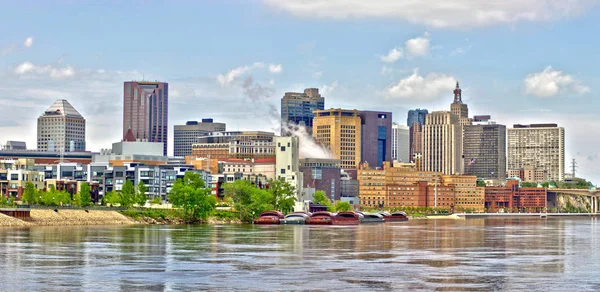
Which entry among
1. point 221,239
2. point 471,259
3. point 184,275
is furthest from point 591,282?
point 221,239

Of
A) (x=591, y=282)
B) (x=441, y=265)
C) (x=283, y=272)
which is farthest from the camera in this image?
Answer: (x=441, y=265)

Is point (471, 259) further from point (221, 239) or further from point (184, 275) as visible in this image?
point (221, 239)

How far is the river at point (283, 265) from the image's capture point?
81812mm

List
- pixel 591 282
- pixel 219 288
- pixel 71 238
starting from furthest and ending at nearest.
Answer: pixel 71 238, pixel 591 282, pixel 219 288

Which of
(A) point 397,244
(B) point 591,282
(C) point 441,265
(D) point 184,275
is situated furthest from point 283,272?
(A) point 397,244

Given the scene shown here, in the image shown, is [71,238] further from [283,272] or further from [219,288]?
[219,288]

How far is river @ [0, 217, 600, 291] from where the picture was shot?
81.8m

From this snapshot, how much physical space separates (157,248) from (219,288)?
43792 mm

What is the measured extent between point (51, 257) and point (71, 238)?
124ft

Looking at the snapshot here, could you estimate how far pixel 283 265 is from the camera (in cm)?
9944

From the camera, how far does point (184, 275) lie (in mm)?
88312

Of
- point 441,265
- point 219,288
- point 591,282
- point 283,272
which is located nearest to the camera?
→ point 219,288

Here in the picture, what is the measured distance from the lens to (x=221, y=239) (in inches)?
5807

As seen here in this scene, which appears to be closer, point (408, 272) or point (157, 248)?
point (408, 272)
